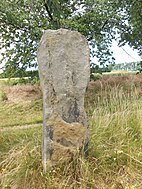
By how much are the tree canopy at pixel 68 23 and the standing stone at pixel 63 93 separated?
4.44 meters

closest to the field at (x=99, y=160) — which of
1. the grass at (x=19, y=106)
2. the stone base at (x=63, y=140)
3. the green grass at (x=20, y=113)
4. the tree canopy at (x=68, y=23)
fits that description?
the stone base at (x=63, y=140)

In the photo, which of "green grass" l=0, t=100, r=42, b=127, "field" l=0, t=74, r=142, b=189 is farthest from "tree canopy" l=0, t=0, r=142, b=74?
"field" l=0, t=74, r=142, b=189

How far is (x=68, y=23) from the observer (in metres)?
7.48

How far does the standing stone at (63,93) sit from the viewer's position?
3066 mm

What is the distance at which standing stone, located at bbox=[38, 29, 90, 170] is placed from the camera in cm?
307

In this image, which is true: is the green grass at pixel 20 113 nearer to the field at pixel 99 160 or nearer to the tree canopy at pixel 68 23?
the tree canopy at pixel 68 23

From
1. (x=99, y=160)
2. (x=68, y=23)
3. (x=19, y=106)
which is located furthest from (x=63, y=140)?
(x=19, y=106)

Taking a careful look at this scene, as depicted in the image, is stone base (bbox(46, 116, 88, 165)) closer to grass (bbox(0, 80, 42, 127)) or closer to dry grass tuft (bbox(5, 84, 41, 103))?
grass (bbox(0, 80, 42, 127))

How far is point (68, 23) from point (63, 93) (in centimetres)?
472

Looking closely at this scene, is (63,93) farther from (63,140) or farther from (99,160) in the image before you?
(99,160)

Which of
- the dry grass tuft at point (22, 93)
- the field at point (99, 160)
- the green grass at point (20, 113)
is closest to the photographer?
the field at point (99, 160)

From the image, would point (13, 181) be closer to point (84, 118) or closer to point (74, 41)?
point (84, 118)

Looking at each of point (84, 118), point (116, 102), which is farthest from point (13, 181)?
point (116, 102)

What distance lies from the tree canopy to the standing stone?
444 centimetres
